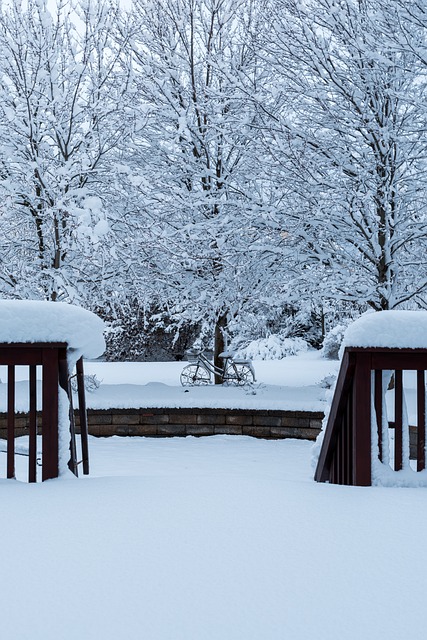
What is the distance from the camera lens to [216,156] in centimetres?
1180

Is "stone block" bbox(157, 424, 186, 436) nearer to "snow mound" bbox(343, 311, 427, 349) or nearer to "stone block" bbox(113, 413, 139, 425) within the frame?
"stone block" bbox(113, 413, 139, 425)

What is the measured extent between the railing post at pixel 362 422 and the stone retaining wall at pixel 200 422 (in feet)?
17.1

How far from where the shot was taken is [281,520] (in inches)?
101

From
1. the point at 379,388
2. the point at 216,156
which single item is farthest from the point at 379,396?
the point at 216,156

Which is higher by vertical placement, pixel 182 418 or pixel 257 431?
pixel 182 418

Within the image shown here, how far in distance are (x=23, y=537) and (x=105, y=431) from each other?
20.2 feet

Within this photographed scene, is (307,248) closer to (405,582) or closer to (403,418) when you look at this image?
(403,418)

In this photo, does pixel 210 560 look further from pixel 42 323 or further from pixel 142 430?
pixel 142 430

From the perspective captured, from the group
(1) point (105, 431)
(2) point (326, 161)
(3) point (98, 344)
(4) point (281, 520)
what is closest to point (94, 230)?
(1) point (105, 431)

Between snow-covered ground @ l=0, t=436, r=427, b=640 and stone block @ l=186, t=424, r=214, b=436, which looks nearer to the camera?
snow-covered ground @ l=0, t=436, r=427, b=640

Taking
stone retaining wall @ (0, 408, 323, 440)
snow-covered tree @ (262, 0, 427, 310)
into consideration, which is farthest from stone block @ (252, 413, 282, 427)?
snow-covered tree @ (262, 0, 427, 310)

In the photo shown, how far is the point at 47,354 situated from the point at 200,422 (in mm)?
5350

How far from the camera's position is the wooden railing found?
3215mm

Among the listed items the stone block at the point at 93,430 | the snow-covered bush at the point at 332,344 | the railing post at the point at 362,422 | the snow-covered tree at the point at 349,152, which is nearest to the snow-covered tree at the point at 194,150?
the snow-covered tree at the point at 349,152
